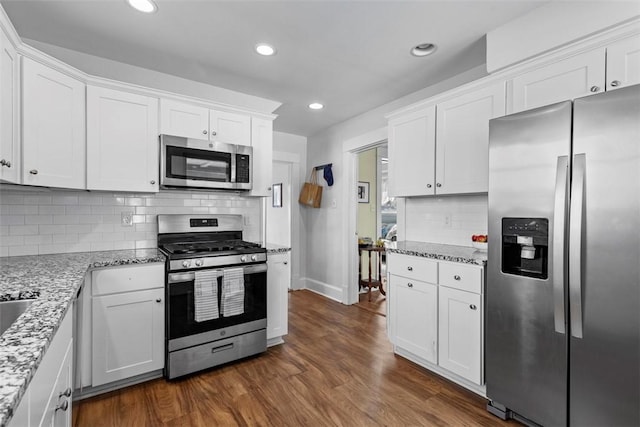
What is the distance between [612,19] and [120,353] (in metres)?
3.62

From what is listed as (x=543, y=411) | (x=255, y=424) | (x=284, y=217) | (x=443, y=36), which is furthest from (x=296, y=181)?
(x=543, y=411)

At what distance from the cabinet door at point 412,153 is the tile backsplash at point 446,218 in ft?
1.12

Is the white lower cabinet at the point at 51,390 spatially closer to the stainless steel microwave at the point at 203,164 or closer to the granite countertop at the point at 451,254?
the stainless steel microwave at the point at 203,164

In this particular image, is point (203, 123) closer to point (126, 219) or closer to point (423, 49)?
point (126, 219)

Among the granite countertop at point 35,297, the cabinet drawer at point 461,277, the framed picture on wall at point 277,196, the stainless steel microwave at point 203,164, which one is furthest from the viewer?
the framed picture on wall at point 277,196

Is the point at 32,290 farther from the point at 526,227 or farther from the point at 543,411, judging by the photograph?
the point at 543,411

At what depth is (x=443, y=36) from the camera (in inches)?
90.4

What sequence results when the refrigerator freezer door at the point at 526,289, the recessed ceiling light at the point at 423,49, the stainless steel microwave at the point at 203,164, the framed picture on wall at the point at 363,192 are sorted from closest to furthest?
the refrigerator freezer door at the point at 526,289
the recessed ceiling light at the point at 423,49
the stainless steel microwave at the point at 203,164
the framed picture on wall at the point at 363,192

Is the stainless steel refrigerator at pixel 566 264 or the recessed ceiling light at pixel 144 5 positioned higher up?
the recessed ceiling light at pixel 144 5

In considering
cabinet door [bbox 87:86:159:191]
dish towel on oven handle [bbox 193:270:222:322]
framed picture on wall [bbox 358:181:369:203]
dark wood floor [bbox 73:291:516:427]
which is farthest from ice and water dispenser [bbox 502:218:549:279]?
framed picture on wall [bbox 358:181:369:203]

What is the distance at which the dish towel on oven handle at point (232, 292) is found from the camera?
2471 millimetres

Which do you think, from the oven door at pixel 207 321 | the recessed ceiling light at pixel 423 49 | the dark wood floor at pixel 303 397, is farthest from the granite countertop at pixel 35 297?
Result: the recessed ceiling light at pixel 423 49

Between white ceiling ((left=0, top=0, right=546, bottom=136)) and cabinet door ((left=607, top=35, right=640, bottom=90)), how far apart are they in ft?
1.76

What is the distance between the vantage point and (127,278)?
2.17 metres
